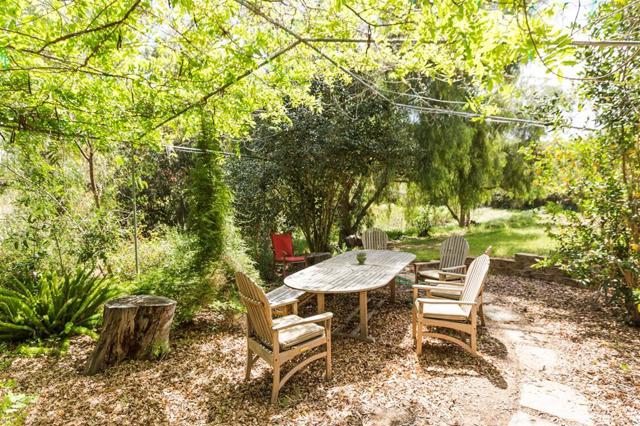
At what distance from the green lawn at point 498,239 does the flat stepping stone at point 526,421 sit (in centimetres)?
335

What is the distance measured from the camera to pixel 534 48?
2.00m

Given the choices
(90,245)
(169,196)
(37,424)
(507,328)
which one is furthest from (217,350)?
(169,196)

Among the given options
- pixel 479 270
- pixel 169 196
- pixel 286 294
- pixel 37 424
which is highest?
pixel 169 196

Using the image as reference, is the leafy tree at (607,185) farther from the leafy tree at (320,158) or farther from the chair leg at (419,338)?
the leafy tree at (320,158)

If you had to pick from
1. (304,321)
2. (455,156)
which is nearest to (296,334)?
(304,321)

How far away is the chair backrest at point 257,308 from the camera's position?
9.20 feet

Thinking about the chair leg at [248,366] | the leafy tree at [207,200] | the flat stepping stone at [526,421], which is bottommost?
the flat stepping stone at [526,421]

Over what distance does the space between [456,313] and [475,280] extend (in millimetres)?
517

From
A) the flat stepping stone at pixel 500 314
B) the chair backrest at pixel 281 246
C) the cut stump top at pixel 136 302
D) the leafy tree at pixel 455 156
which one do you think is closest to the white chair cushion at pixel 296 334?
the cut stump top at pixel 136 302

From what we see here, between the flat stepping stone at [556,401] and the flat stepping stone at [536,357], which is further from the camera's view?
the flat stepping stone at [536,357]

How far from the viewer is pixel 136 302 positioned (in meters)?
3.66

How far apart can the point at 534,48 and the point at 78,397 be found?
4264mm

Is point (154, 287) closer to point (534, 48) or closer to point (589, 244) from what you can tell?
point (534, 48)

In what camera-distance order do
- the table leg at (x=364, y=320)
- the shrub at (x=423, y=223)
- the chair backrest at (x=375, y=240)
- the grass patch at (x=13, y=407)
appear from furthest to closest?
the shrub at (x=423, y=223) → the chair backrest at (x=375, y=240) → the table leg at (x=364, y=320) → the grass patch at (x=13, y=407)
